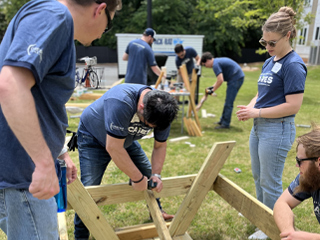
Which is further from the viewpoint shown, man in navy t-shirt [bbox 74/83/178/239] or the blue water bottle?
man in navy t-shirt [bbox 74/83/178/239]

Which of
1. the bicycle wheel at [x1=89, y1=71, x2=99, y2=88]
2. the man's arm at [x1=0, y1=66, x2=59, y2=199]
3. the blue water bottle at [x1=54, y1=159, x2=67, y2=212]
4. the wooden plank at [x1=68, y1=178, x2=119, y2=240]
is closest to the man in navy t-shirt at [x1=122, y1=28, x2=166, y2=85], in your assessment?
the bicycle wheel at [x1=89, y1=71, x2=99, y2=88]

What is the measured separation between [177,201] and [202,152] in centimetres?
175

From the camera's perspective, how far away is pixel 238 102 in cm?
949

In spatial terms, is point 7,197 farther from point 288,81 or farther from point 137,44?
point 137,44

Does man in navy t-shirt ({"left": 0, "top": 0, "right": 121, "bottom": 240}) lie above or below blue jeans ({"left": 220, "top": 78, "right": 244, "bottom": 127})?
above

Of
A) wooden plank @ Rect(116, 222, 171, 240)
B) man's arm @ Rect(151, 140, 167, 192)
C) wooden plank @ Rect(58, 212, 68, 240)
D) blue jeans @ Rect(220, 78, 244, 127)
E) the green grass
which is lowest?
the green grass

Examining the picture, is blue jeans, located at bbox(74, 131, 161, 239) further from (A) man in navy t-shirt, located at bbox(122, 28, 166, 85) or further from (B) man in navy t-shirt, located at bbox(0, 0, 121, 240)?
(A) man in navy t-shirt, located at bbox(122, 28, 166, 85)

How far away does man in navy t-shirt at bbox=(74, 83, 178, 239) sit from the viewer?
5.77 feet

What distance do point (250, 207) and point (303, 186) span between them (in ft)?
1.58

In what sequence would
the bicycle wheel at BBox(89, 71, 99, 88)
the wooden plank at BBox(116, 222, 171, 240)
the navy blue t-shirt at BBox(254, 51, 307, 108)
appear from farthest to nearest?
the bicycle wheel at BBox(89, 71, 99, 88) → the wooden plank at BBox(116, 222, 171, 240) → the navy blue t-shirt at BBox(254, 51, 307, 108)

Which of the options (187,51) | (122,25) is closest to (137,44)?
(187,51)

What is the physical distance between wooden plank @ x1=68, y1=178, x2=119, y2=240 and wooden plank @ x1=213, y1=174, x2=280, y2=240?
980mm

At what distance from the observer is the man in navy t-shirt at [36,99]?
2.88ft

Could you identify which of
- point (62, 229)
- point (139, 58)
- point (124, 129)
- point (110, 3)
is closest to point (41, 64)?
point (110, 3)
